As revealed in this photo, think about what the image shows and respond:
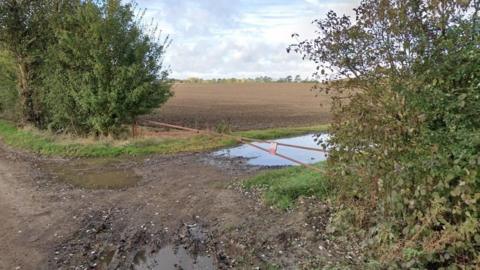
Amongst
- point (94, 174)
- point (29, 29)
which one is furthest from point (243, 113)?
point (94, 174)

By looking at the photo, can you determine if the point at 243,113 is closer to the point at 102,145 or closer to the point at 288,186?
the point at 102,145

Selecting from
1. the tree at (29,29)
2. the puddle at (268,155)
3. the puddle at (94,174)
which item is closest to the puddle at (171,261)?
the puddle at (94,174)

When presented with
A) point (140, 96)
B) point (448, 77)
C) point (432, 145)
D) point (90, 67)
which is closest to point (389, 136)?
point (432, 145)

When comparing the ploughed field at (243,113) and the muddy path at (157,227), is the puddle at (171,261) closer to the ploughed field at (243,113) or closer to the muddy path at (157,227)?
the muddy path at (157,227)

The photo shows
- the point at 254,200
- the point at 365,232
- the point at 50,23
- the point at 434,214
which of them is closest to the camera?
the point at 434,214

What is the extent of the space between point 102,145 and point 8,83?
26.1 feet

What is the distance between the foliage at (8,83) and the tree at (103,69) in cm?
373

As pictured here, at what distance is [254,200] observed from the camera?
880 centimetres

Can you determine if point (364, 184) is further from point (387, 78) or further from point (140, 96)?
point (140, 96)

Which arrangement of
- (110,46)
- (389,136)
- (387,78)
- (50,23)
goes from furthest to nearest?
1. (50,23)
2. (110,46)
3. (387,78)
4. (389,136)

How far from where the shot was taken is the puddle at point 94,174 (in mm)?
11242

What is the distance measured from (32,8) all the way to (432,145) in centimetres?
1880

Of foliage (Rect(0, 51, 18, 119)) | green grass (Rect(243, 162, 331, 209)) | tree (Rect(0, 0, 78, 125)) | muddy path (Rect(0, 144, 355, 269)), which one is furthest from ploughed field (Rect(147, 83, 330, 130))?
foliage (Rect(0, 51, 18, 119))

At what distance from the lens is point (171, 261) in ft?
20.6
